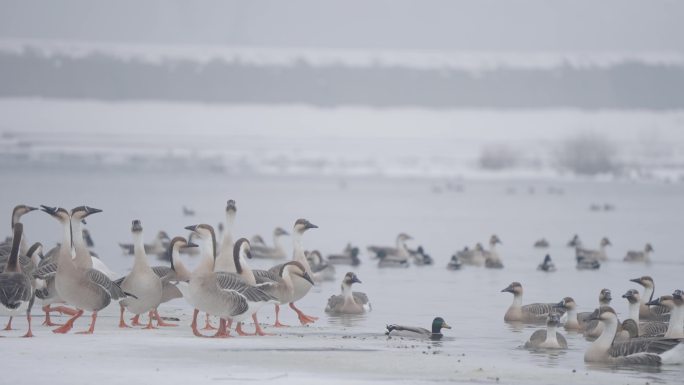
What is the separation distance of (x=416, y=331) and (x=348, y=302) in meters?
2.44

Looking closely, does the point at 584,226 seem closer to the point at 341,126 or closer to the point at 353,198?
the point at 353,198

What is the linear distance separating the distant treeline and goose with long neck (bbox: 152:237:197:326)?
11042 cm

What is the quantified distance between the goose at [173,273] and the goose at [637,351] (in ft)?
12.0

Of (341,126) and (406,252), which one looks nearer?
(406,252)

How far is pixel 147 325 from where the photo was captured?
1291cm

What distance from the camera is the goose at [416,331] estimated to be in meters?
12.8

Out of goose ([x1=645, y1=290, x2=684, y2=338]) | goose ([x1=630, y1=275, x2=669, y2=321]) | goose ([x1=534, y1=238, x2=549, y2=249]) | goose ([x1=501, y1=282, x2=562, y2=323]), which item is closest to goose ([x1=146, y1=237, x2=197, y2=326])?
goose ([x1=501, y1=282, x2=562, y2=323])

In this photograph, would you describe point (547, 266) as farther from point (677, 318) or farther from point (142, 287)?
point (142, 287)

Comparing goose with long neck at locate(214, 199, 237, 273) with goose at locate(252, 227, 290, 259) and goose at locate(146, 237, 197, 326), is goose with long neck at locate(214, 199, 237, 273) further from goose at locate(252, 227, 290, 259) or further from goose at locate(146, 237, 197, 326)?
goose at locate(252, 227, 290, 259)

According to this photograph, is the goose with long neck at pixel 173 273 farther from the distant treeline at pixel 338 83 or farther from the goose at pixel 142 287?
the distant treeline at pixel 338 83

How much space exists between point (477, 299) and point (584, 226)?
58.9 ft

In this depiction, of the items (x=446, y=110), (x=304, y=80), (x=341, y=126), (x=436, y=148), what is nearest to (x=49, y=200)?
(x=436, y=148)

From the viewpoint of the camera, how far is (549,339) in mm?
12289

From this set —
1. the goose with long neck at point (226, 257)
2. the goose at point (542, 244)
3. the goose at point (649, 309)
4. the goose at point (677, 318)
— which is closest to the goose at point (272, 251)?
the goose at point (542, 244)
